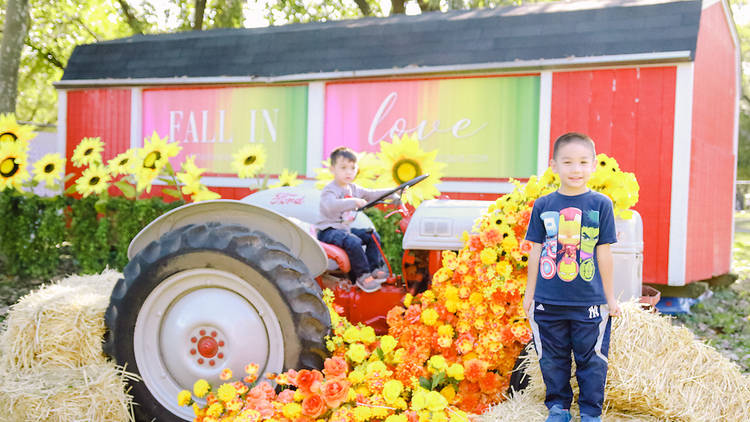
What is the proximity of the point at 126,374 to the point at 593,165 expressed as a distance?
2.24 metres

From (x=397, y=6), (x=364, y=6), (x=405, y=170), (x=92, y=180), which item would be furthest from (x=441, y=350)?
(x=364, y=6)

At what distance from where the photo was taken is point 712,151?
6.84 m

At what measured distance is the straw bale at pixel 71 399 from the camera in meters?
2.51

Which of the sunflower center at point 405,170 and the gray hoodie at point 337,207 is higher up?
the sunflower center at point 405,170

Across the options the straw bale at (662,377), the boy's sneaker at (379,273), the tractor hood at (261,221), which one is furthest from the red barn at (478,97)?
the tractor hood at (261,221)

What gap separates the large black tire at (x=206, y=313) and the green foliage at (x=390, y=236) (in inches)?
129

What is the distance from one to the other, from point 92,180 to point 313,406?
5.10 meters

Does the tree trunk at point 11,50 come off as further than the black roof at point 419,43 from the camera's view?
Yes

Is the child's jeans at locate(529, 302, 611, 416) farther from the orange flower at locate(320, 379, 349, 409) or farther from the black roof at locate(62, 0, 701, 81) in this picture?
the black roof at locate(62, 0, 701, 81)

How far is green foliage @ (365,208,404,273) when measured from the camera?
5.88m

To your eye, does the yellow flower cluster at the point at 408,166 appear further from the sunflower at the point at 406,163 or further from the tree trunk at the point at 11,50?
the tree trunk at the point at 11,50

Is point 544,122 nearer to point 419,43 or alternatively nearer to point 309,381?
point 419,43

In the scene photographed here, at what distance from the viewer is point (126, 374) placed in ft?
8.48

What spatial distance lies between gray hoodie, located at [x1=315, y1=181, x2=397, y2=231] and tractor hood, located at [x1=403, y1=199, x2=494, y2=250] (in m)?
0.29
